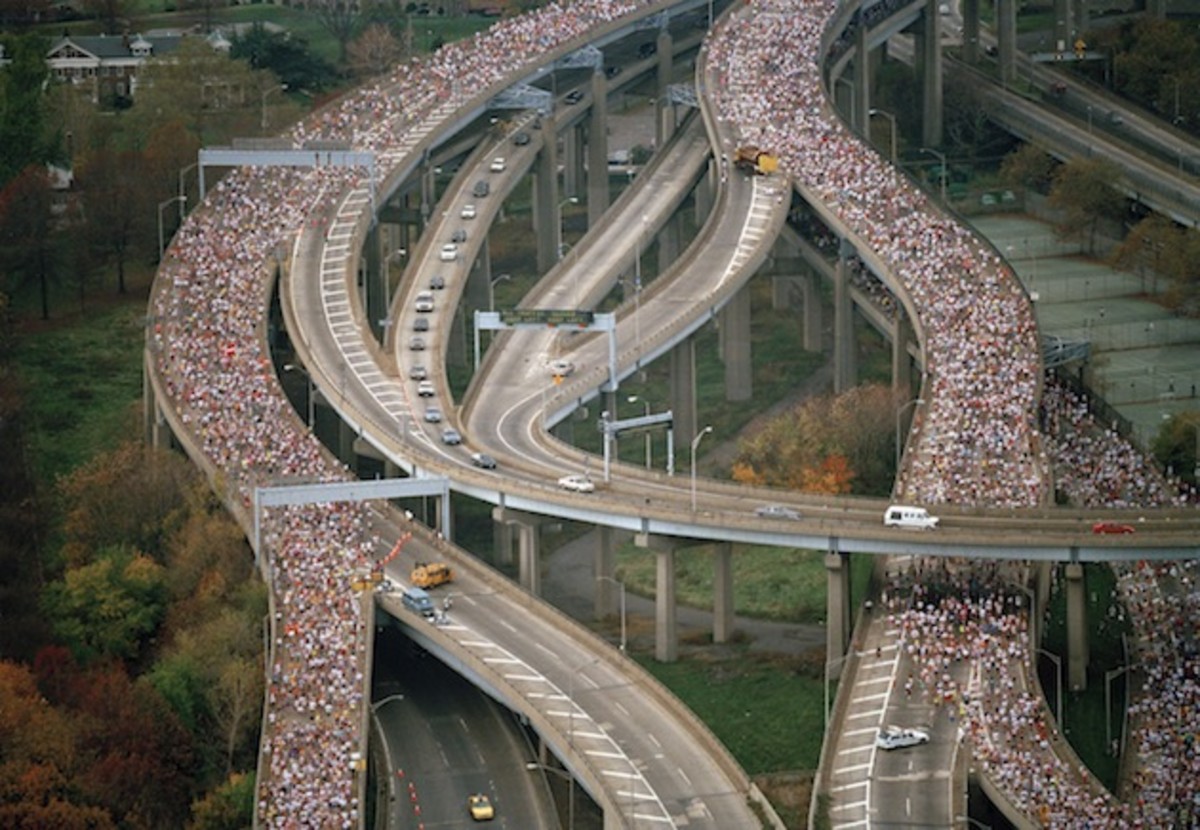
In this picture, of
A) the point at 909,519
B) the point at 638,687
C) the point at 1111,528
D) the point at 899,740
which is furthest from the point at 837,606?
the point at 899,740

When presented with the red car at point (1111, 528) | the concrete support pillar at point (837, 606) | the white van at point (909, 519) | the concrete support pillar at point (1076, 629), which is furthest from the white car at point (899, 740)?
the red car at point (1111, 528)

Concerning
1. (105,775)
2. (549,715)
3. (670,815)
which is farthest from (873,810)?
(105,775)

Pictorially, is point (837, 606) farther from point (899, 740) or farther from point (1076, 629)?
point (899, 740)

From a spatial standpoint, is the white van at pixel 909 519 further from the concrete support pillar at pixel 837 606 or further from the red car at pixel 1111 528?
the red car at pixel 1111 528

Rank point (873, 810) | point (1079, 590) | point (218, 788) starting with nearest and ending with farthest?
1. point (873, 810)
2. point (218, 788)
3. point (1079, 590)

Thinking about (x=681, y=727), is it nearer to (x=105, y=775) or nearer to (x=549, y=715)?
(x=549, y=715)

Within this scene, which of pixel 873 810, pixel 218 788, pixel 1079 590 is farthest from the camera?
pixel 1079 590
